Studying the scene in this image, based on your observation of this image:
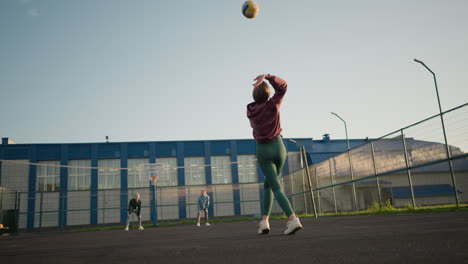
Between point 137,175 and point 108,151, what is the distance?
4.18 metres

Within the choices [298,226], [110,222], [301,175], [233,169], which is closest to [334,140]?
[233,169]

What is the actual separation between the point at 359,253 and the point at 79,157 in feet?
125

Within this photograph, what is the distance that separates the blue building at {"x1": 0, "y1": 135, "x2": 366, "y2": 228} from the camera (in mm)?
31250

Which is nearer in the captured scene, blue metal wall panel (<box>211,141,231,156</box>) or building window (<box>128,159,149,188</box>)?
building window (<box>128,159,149,188</box>)

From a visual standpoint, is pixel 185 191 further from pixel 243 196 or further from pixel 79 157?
pixel 79 157

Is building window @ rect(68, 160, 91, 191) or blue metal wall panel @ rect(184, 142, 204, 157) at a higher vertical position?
blue metal wall panel @ rect(184, 142, 204, 157)

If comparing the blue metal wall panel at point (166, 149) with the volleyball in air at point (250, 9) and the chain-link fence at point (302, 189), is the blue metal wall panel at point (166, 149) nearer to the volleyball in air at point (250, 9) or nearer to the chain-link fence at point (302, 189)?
the chain-link fence at point (302, 189)

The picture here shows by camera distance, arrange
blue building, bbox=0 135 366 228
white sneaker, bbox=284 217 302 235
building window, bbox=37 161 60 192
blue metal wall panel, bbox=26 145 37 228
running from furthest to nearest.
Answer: building window, bbox=37 161 60 192 < blue metal wall panel, bbox=26 145 37 228 < blue building, bbox=0 135 366 228 < white sneaker, bbox=284 217 302 235

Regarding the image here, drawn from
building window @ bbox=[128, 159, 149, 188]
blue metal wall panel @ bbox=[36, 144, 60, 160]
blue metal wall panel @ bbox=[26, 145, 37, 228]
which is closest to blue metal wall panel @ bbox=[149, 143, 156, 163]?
building window @ bbox=[128, 159, 149, 188]

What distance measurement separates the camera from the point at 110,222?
32.2m

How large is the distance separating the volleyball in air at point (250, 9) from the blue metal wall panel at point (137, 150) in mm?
31432

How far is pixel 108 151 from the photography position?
37.7 meters

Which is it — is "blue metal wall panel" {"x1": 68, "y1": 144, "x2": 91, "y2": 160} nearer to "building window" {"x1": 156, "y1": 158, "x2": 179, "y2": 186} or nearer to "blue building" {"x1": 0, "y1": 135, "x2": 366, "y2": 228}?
"blue building" {"x1": 0, "y1": 135, "x2": 366, "y2": 228}

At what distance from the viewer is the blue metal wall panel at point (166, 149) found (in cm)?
3872
